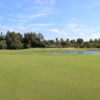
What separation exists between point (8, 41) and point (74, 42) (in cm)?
3065

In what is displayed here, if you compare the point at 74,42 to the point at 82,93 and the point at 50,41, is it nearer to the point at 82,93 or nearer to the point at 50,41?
the point at 50,41

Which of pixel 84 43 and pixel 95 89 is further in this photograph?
pixel 84 43

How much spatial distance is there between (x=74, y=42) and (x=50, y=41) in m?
13.6

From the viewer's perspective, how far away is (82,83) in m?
6.16

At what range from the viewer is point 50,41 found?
255 ft

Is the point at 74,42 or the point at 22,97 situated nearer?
the point at 22,97

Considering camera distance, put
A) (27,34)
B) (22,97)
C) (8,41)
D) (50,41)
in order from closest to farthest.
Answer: (22,97), (8,41), (27,34), (50,41)

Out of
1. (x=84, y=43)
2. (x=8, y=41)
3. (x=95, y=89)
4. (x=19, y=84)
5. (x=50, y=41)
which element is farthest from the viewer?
(x=84, y=43)

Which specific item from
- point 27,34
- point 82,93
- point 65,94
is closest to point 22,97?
point 65,94

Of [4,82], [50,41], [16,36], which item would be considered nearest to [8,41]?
[16,36]

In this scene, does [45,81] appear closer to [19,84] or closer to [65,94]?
[19,84]

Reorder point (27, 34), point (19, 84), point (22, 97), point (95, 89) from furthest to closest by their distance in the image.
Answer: point (27, 34) < point (19, 84) < point (95, 89) < point (22, 97)

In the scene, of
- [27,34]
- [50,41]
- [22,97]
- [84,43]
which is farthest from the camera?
[84,43]

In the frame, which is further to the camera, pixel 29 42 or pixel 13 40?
pixel 29 42
